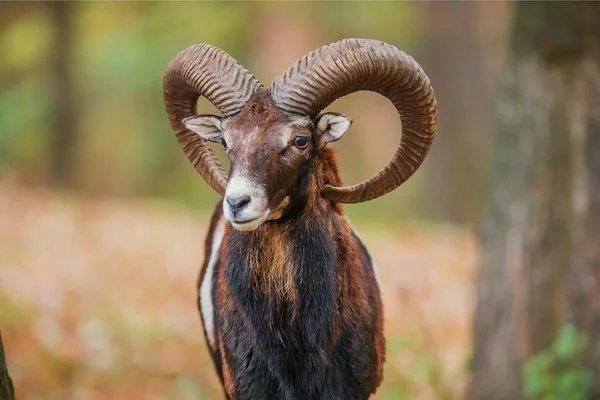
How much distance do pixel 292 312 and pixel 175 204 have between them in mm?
16343

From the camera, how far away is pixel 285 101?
5828mm

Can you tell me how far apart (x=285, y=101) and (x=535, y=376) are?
4.00 metres

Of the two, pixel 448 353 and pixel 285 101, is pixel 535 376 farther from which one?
pixel 285 101

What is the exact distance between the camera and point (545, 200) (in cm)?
890

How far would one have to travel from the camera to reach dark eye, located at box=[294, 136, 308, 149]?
5809 millimetres

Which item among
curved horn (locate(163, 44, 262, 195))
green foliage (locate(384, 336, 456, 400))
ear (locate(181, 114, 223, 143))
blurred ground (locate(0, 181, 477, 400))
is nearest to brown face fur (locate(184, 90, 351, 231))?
curved horn (locate(163, 44, 262, 195))

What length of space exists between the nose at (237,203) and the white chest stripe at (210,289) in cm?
119

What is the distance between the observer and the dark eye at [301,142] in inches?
229

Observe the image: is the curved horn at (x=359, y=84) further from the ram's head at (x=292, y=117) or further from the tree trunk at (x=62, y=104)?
the tree trunk at (x=62, y=104)

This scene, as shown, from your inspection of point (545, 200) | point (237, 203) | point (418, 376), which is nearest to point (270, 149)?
point (237, 203)

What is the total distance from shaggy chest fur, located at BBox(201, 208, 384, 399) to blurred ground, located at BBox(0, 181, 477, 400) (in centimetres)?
205

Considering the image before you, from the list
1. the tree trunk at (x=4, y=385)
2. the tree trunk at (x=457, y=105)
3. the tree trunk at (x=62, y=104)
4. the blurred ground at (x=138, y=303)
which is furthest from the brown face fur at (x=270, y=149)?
the tree trunk at (x=62, y=104)

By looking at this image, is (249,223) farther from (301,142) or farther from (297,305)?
(297,305)

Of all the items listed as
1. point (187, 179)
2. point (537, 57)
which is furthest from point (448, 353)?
point (187, 179)
